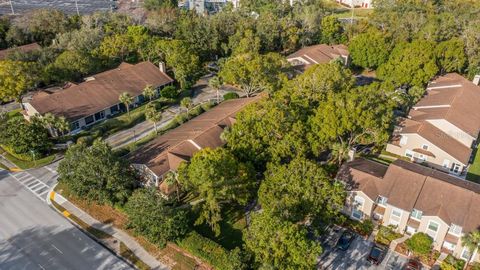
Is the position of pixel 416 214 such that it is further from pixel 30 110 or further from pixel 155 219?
pixel 30 110

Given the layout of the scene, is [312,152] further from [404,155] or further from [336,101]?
[404,155]

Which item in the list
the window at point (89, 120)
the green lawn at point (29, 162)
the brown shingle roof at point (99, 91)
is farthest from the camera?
the window at point (89, 120)

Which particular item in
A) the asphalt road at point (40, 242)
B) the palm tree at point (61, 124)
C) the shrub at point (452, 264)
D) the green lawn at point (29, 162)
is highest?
the palm tree at point (61, 124)

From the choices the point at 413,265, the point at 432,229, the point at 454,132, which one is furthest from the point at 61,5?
the point at 413,265

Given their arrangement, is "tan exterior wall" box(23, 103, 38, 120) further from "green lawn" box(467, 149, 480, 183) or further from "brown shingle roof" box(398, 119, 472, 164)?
"green lawn" box(467, 149, 480, 183)

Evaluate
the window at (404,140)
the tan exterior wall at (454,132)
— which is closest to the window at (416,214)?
the window at (404,140)

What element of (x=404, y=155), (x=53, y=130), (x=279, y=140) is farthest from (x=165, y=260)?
(x=404, y=155)

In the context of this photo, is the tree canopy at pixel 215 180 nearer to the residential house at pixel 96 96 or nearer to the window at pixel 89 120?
the window at pixel 89 120
